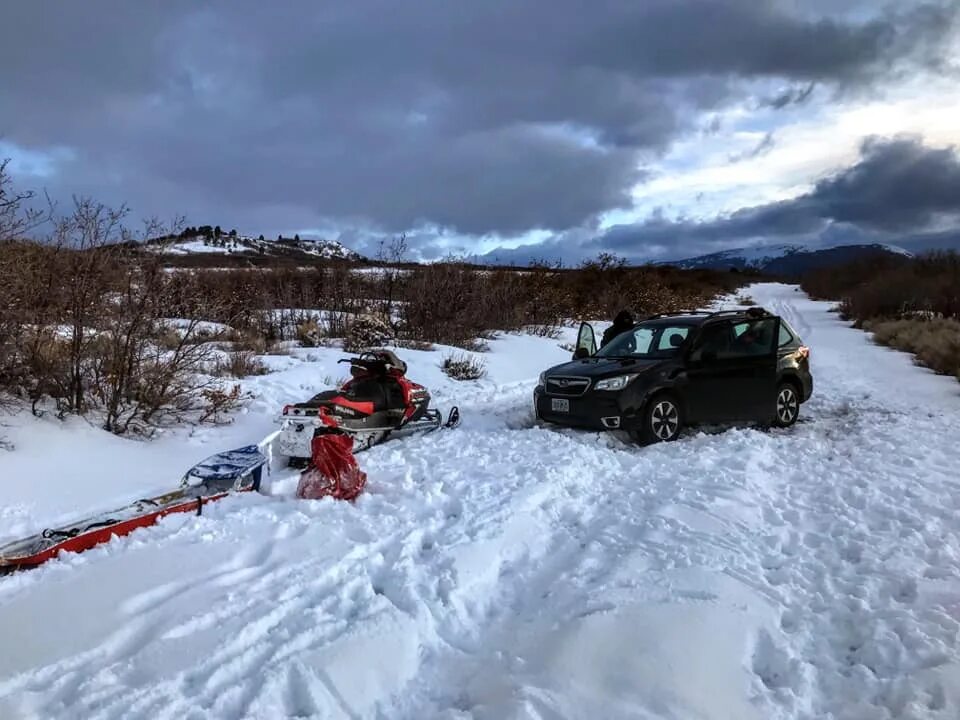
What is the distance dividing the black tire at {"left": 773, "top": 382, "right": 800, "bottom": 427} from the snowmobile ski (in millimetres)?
6969

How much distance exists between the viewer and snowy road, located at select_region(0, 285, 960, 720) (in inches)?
127

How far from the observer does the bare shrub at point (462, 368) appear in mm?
13648

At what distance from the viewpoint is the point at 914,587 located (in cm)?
433

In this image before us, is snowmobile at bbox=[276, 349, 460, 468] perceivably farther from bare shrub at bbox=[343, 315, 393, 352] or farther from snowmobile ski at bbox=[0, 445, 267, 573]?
bare shrub at bbox=[343, 315, 393, 352]

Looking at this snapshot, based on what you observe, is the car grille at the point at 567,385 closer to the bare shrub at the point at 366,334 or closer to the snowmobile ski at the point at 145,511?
the snowmobile ski at the point at 145,511

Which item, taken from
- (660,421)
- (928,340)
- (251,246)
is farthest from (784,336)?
(251,246)

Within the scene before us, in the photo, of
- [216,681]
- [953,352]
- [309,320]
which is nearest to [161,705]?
[216,681]

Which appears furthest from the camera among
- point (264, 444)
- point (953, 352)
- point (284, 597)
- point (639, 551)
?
point (953, 352)

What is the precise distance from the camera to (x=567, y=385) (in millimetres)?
8953

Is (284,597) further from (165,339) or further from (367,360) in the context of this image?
(165,339)

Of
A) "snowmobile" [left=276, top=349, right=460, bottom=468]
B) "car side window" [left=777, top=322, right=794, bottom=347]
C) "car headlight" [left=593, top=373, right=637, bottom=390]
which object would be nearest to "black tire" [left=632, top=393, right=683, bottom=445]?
"car headlight" [left=593, top=373, right=637, bottom=390]

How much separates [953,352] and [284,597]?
57.6ft

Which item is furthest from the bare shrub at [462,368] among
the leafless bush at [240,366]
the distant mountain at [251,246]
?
the distant mountain at [251,246]

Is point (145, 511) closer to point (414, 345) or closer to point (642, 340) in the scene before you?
point (642, 340)
